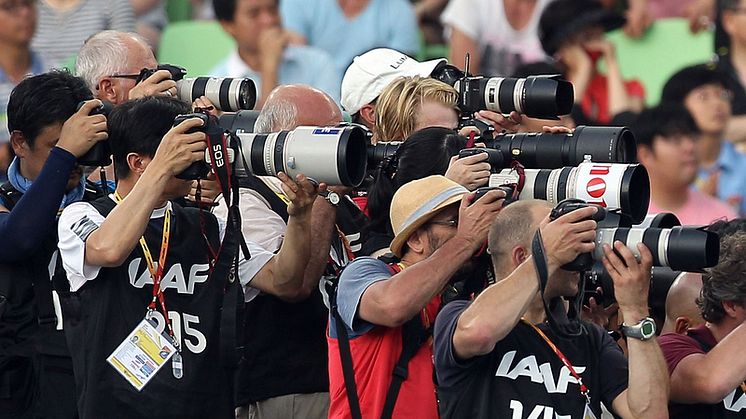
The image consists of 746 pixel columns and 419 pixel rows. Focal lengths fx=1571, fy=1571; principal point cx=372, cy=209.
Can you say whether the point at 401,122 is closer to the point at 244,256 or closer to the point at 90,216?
the point at 244,256

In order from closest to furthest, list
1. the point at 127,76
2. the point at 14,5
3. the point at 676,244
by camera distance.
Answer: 1. the point at 676,244
2. the point at 127,76
3. the point at 14,5

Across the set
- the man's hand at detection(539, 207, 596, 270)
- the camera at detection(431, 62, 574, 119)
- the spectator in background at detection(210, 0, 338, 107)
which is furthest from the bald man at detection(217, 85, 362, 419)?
the spectator in background at detection(210, 0, 338, 107)

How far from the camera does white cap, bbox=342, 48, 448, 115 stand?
5.79 metres

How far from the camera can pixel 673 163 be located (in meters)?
8.65

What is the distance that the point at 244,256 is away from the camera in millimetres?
4797

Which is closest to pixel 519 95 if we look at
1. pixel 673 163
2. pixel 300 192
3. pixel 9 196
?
pixel 300 192

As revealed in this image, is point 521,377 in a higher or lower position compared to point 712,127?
higher

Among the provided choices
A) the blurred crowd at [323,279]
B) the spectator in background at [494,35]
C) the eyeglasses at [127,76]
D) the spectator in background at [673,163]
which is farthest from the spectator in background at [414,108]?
the spectator in background at [494,35]

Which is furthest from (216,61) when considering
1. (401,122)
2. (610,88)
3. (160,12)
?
(401,122)

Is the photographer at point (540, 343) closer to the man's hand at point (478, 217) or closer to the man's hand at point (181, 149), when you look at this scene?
the man's hand at point (478, 217)

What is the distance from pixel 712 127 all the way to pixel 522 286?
17.1 feet

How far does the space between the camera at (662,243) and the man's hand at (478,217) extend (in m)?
0.28

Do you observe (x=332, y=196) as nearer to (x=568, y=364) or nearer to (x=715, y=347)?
(x=568, y=364)

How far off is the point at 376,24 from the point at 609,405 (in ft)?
17.5
